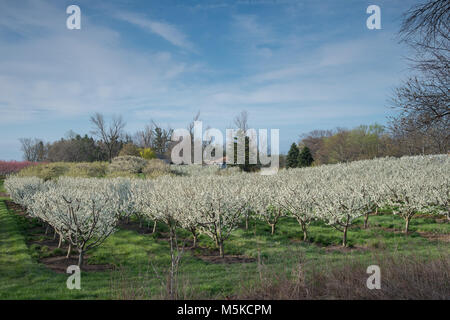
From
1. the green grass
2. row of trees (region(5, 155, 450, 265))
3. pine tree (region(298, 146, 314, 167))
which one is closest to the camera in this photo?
the green grass

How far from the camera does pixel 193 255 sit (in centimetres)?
956

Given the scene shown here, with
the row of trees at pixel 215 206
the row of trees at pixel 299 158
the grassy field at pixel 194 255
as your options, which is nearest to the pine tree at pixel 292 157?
the row of trees at pixel 299 158

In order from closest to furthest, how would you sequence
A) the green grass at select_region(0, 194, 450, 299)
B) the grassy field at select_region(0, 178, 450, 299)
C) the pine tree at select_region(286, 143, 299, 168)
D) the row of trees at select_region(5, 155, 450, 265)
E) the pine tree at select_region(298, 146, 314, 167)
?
the grassy field at select_region(0, 178, 450, 299)
the green grass at select_region(0, 194, 450, 299)
the row of trees at select_region(5, 155, 450, 265)
the pine tree at select_region(298, 146, 314, 167)
the pine tree at select_region(286, 143, 299, 168)

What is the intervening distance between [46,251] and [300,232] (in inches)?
374

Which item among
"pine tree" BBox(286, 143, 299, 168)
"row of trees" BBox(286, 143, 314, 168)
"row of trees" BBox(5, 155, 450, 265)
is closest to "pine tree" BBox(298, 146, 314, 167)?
"row of trees" BBox(286, 143, 314, 168)

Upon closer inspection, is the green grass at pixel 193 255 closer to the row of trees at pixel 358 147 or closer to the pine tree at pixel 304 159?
the pine tree at pixel 304 159

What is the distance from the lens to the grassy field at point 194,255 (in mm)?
5285

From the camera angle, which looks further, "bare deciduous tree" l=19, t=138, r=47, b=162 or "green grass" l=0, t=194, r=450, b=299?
"bare deciduous tree" l=19, t=138, r=47, b=162

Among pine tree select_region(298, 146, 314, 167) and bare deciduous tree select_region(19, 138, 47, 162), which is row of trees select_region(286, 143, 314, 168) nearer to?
pine tree select_region(298, 146, 314, 167)

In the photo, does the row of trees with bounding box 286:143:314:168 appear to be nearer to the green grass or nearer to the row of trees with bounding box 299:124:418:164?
the row of trees with bounding box 299:124:418:164

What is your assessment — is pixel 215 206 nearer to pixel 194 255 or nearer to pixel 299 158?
pixel 194 255

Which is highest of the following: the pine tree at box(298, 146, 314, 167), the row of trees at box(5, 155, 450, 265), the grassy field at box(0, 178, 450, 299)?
the pine tree at box(298, 146, 314, 167)

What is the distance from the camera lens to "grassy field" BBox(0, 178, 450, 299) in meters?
5.29

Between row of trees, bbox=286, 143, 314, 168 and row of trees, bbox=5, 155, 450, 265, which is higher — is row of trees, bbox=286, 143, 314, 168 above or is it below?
above
